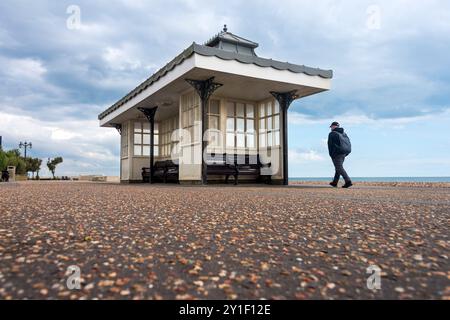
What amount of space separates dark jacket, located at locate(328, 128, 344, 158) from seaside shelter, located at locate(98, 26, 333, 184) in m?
2.43

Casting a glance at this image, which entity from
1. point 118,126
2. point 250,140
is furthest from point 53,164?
point 250,140

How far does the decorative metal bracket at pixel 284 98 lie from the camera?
1276cm

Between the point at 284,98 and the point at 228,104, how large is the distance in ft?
6.98

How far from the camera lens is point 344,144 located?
10234mm

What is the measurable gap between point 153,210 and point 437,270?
9.96 ft

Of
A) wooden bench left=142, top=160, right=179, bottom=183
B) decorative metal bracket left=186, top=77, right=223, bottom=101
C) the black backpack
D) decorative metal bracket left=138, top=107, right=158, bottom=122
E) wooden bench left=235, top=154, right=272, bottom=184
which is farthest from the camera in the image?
decorative metal bracket left=138, top=107, right=158, bottom=122

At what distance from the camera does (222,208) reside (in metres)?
4.39

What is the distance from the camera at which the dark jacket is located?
10220 mm

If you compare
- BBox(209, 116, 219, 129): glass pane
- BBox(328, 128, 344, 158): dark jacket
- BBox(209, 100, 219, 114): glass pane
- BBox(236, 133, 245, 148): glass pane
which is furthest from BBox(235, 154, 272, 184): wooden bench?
BBox(328, 128, 344, 158): dark jacket

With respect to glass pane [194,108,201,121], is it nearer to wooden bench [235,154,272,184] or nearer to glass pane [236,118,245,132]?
glass pane [236,118,245,132]

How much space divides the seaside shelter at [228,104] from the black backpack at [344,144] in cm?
261

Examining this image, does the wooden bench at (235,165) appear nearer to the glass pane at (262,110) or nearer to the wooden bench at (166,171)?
the glass pane at (262,110)
